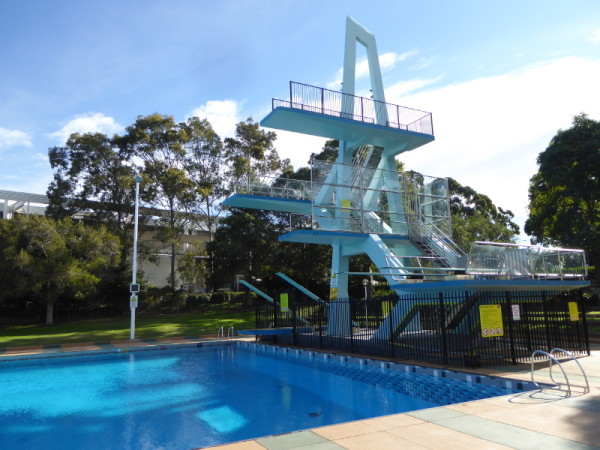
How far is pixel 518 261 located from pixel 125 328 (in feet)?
84.2

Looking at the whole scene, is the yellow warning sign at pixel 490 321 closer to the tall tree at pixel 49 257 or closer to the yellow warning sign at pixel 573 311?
the yellow warning sign at pixel 573 311

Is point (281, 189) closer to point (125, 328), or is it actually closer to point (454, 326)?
point (454, 326)


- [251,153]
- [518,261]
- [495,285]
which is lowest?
[495,285]

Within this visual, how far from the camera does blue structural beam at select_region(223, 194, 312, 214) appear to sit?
20844 mm

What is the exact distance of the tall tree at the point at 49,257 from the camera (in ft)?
92.9

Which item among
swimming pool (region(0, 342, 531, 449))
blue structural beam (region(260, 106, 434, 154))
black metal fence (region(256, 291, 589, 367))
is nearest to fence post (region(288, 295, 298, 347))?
black metal fence (region(256, 291, 589, 367))

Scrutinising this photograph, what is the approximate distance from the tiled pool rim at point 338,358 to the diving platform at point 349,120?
1010 centimetres

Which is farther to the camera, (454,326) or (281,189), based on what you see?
(281,189)

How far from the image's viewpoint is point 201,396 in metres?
11.5

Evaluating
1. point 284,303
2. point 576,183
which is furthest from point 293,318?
point 576,183

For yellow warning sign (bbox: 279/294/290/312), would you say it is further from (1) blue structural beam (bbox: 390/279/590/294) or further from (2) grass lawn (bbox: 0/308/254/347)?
(2) grass lawn (bbox: 0/308/254/347)

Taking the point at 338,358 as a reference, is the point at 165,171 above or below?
above

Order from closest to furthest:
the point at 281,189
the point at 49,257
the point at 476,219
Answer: the point at 281,189
the point at 49,257
the point at 476,219

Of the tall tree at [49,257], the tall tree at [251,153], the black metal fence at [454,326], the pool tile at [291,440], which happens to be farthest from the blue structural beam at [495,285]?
the tall tree at [251,153]
